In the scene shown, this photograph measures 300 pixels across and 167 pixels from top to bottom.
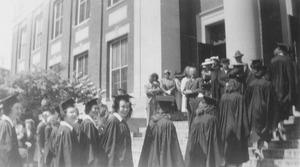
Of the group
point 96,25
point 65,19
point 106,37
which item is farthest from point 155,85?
point 65,19

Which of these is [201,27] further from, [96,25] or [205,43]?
[96,25]

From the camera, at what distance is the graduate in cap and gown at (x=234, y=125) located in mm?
6320

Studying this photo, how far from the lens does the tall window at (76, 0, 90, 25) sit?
65.1ft

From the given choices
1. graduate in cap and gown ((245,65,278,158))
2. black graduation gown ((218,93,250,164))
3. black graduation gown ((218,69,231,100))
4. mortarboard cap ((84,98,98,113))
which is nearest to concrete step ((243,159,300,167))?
graduate in cap and gown ((245,65,278,158))

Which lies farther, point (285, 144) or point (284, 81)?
point (284, 81)

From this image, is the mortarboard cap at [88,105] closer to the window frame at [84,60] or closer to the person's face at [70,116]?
the person's face at [70,116]

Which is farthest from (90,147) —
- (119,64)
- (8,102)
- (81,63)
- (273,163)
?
(81,63)

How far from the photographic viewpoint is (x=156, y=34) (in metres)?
13.6

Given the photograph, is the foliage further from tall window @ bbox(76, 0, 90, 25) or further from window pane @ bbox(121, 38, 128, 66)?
tall window @ bbox(76, 0, 90, 25)

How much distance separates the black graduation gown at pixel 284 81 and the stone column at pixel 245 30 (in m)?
2.60

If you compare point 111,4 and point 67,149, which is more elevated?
point 111,4

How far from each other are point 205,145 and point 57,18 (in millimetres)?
19529

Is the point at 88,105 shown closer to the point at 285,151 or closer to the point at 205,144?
the point at 205,144

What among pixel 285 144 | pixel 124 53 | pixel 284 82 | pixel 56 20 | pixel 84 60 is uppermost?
pixel 56 20
